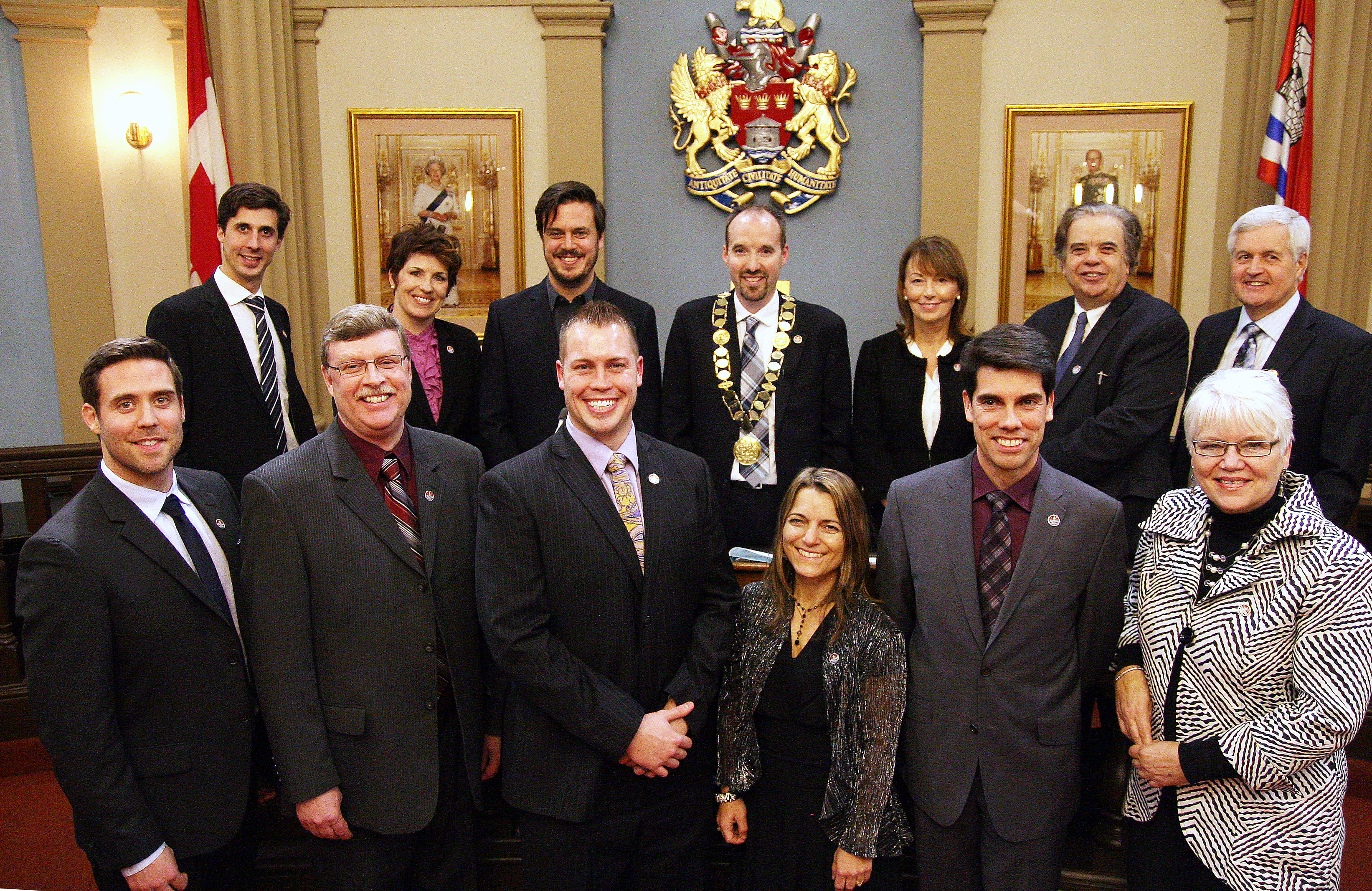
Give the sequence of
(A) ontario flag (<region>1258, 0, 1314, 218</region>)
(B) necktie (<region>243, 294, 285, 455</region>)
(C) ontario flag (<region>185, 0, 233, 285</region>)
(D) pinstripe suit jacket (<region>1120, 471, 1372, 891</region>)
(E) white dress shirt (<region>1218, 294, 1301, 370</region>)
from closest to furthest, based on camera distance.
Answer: (D) pinstripe suit jacket (<region>1120, 471, 1372, 891</region>) < (E) white dress shirt (<region>1218, 294, 1301, 370</region>) < (B) necktie (<region>243, 294, 285, 455</region>) < (A) ontario flag (<region>1258, 0, 1314, 218</region>) < (C) ontario flag (<region>185, 0, 233, 285</region>)

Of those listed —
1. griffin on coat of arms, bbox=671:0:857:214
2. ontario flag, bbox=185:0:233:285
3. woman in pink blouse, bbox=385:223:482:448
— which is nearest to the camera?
woman in pink blouse, bbox=385:223:482:448

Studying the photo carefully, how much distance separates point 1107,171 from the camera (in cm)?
529

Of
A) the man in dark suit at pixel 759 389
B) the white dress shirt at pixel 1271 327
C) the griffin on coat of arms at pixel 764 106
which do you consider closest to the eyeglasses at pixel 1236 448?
the white dress shirt at pixel 1271 327

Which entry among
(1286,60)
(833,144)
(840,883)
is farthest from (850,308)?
(840,883)

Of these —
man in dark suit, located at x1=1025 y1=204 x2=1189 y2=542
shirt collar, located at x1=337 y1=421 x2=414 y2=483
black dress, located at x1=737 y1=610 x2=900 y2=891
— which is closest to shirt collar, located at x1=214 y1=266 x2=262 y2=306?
shirt collar, located at x1=337 y1=421 x2=414 y2=483

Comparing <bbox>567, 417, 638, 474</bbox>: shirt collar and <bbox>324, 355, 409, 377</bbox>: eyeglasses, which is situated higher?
<bbox>324, 355, 409, 377</bbox>: eyeglasses

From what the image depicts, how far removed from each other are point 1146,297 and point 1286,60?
2.83 metres

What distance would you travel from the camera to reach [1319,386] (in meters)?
2.78

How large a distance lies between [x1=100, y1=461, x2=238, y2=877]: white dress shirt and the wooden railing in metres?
1.91

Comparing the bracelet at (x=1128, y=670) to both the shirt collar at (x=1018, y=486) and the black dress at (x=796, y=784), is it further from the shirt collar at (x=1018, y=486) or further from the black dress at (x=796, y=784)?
the black dress at (x=796, y=784)

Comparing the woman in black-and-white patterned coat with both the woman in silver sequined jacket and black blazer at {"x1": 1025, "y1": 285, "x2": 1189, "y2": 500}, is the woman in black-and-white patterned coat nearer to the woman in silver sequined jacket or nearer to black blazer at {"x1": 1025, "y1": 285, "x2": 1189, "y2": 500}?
the woman in silver sequined jacket

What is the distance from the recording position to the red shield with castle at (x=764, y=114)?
5.38m

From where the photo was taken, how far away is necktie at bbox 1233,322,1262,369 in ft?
9.57

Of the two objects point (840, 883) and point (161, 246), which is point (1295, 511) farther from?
point (161, 246)
